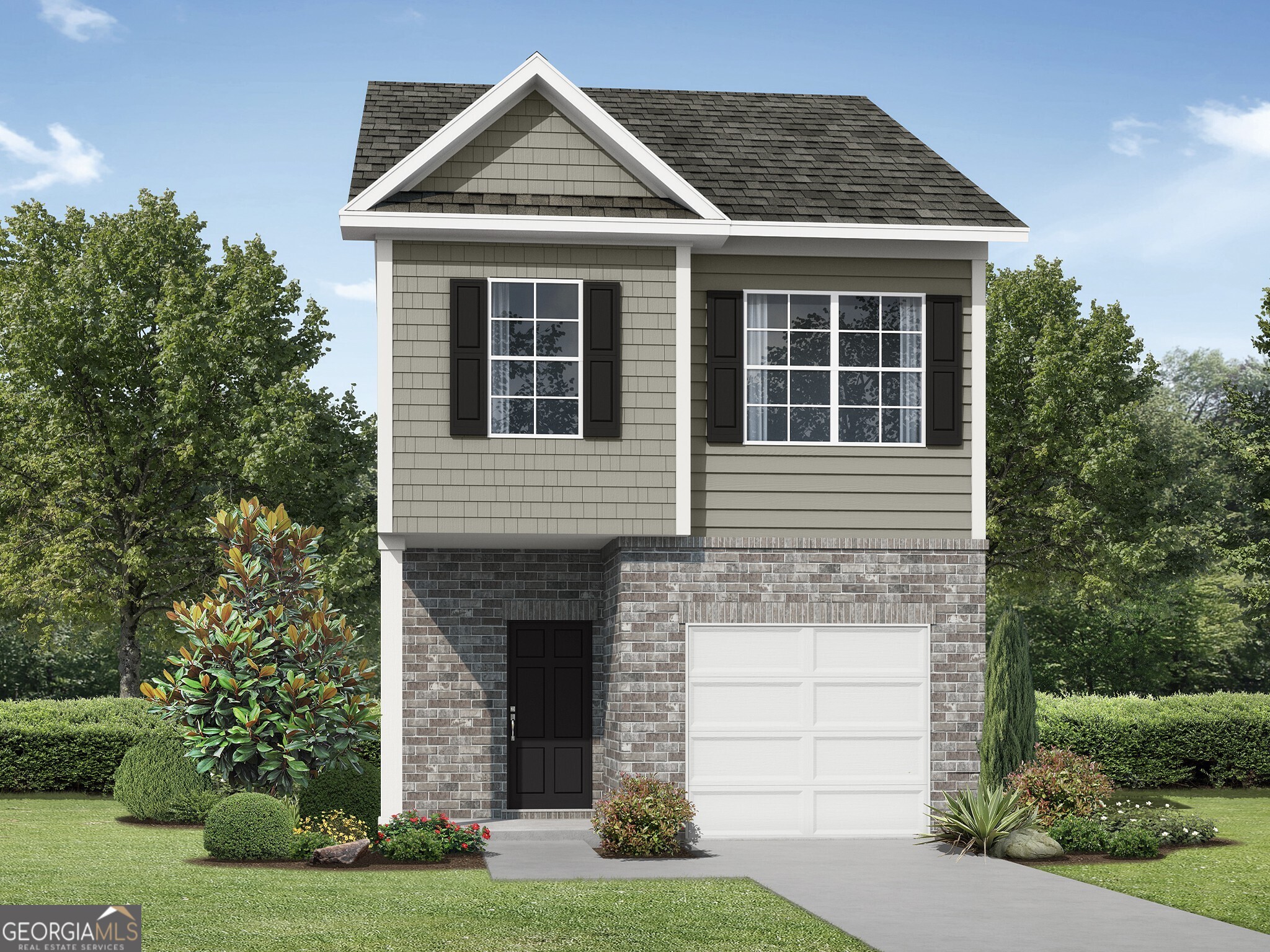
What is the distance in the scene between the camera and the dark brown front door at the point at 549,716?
17219 mm

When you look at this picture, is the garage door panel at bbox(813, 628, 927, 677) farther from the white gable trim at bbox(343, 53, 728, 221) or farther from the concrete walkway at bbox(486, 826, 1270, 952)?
the white gable trim at bbox(343, 53, 728, 221)

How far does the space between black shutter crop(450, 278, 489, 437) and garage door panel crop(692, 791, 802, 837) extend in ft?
15.8

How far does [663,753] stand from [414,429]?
445cm

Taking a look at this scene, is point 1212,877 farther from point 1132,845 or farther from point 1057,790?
point 1057,790

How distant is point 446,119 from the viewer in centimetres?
1761

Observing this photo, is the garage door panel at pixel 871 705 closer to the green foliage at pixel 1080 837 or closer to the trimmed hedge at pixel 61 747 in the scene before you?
the green foliage at pixel 1080 837

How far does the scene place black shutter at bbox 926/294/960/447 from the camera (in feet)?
52.6

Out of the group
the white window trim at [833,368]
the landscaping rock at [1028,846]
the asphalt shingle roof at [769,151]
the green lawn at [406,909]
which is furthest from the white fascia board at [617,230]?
the green lawn at [406,909]

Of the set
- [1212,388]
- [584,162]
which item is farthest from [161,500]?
[1212,388]

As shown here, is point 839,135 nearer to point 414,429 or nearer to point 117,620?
point 414,429

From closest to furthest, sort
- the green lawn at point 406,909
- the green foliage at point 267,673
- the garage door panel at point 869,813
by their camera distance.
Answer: the green lawn at point 406,909 → the garage door panel at point 869,813 → the green foliage at point 267,673

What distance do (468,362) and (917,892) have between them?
718cm

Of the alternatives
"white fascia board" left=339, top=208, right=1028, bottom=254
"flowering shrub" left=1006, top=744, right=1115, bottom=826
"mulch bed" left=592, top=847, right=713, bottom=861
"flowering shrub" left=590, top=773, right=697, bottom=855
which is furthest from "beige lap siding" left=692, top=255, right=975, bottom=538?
"mulch bed" left=592, top=847, right=713, bottom=861

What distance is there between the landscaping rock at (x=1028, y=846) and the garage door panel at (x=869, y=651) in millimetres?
2168
